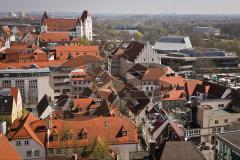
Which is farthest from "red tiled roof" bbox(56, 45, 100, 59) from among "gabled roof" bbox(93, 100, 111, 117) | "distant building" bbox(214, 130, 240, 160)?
"distant building" bbox(214, 130, 240, 160)

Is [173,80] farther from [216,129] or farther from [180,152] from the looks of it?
[180,152]

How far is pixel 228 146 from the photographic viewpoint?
29.6 m

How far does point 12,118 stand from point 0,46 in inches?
1914

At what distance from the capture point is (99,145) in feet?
91.2

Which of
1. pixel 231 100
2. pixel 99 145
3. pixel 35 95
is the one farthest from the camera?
pixel 35 95

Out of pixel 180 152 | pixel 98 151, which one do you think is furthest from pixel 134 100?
pixel 180 152

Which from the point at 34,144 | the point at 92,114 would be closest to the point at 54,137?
the point at 34,144

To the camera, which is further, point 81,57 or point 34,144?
point 81,57

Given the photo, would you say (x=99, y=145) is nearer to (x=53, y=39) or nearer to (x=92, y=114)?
(x=92, y=114)

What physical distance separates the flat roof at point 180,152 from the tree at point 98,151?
4.03 metres

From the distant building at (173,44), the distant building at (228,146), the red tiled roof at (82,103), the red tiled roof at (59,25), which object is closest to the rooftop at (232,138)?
the distant building at (228,146)

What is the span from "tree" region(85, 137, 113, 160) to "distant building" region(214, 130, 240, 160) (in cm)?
865

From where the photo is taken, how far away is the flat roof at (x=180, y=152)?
25.2 metres

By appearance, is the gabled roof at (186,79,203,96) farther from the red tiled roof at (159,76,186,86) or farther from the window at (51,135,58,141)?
the window at (51,135,58,141)
